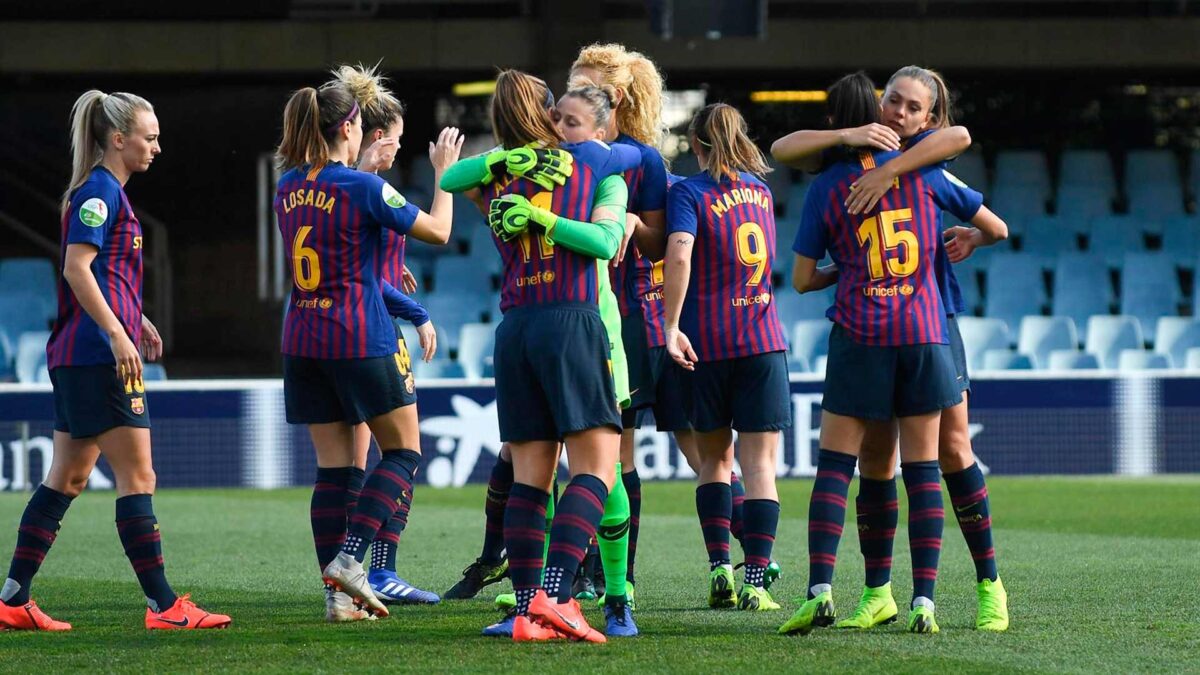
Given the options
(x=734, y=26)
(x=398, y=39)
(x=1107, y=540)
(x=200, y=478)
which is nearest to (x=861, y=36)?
(x=734, y=26)

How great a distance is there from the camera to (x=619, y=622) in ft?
16.9

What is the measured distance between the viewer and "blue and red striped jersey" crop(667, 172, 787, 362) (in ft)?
19.1

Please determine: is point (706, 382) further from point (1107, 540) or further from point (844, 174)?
point (1107, 540)

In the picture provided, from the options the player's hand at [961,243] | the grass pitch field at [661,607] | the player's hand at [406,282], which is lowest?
the grass pitch field at [661,607]

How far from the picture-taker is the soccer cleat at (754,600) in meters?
5.87

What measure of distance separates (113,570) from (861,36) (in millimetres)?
11238

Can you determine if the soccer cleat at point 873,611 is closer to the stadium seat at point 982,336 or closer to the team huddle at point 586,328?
the team huddle at point 586,328

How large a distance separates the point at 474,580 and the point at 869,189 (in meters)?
2.29

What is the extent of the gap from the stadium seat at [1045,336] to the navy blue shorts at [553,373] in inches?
416

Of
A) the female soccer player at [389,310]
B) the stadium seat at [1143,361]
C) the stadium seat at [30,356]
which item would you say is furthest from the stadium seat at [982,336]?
the female soccer player at [389,310]

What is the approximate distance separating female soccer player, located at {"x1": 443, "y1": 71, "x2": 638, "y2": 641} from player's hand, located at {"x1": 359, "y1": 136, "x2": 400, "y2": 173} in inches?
37.0

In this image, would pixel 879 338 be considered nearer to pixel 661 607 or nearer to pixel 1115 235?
pixel 661 607

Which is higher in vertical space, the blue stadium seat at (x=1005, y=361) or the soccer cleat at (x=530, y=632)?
the blue stadium seat at (x=1005, y=361)

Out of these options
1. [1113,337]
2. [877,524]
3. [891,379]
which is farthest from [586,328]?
[1113,337]
